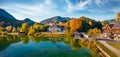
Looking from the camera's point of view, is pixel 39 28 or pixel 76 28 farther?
pixel 39 28

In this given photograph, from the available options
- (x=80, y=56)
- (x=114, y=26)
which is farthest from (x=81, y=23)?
(x=80, y=56)

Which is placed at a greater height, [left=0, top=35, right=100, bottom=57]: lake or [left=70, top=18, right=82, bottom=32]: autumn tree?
[left=70, top=18, right=82, bottom=32]: autumn tree

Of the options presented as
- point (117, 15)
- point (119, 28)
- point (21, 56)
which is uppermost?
point (117, 15)

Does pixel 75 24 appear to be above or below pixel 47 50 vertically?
above

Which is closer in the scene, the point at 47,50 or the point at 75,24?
the point at 47,50

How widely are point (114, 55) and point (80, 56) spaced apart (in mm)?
8244

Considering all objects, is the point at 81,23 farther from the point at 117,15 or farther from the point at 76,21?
the point at 117,15

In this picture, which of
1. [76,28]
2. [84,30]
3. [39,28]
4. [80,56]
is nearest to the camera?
[80,56]

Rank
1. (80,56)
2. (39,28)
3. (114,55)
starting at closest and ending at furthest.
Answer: (114,55), (80,56), (39,28)

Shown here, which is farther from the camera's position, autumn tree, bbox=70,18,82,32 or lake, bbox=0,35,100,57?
autumn tree, bbox=70,18,82,32

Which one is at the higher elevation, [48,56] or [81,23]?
[81,23]

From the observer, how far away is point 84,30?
108 meters

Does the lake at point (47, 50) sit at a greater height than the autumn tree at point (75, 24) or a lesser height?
lesser

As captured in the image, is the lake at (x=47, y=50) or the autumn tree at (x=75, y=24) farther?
the autumn tree at (x=75, y=24)
